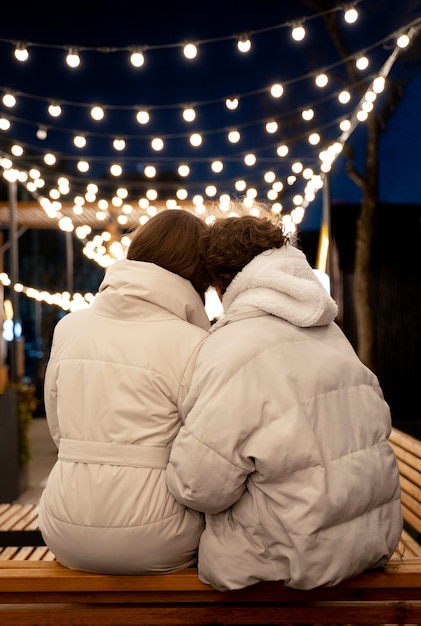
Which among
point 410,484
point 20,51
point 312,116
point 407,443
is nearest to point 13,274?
point 20,51

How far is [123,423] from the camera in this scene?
2041 mm

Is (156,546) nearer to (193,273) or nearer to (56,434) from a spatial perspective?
(56,434)

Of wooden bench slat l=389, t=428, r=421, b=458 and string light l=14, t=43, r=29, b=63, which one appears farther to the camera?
string light l=14, t=43, r=29, b=63

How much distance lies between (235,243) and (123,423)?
653mm

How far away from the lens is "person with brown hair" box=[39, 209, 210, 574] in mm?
1994

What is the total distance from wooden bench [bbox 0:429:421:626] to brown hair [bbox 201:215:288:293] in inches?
37.5

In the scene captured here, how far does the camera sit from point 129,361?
2.07m

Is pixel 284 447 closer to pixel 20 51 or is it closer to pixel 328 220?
pixel 20 51

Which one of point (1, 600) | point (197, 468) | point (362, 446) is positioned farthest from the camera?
point (1, 600)

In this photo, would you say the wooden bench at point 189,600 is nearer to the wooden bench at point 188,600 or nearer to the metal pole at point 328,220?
the wooden bench at point 188,600

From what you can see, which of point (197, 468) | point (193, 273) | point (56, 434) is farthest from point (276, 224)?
point (56, 434)

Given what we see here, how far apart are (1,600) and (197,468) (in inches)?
36.4

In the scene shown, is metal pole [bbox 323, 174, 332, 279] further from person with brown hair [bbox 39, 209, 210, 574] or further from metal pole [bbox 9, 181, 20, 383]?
person with brown hair [bbox 39, 209, 210, 574]

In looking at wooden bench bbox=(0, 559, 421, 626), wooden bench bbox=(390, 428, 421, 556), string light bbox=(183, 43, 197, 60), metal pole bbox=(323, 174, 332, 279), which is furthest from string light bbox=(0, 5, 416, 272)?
wooden bench bbox=(0, 559, 421, 626)
